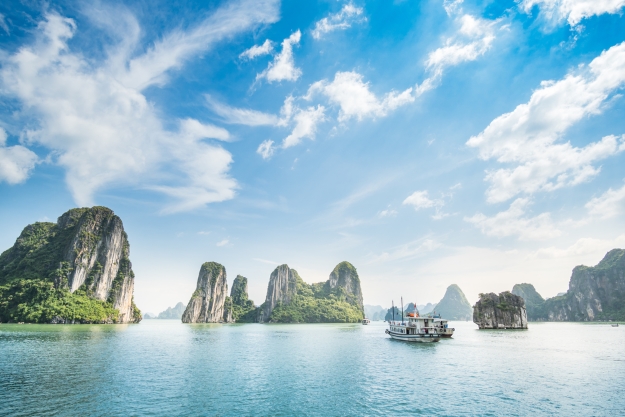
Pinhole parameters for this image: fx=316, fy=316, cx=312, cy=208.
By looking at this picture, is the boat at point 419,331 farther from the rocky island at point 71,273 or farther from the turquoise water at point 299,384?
the rocky island at point 71,273

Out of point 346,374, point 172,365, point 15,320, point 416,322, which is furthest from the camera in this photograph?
point 15,320

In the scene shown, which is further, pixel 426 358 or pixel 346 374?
pixel 426 358

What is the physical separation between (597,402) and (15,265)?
188082 millimetres

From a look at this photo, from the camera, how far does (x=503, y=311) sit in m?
117

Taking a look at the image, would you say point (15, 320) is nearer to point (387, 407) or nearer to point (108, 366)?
point (108, 366)

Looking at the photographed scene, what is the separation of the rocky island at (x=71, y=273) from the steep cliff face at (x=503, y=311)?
151707 mm

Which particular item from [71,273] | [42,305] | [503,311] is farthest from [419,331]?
[71,273]

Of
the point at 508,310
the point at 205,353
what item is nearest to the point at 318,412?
the point at 205,353

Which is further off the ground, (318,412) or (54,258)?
(54,258)

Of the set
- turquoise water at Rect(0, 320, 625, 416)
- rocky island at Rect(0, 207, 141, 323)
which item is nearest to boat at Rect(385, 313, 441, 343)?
turquoise water at Rect(0, 320, 625, 416)

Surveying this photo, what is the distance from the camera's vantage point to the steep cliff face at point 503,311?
4604 inches

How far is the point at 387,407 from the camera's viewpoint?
23.4 metres

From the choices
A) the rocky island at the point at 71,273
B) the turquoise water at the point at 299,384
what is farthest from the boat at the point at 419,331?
the rocky island at the point at 71,273

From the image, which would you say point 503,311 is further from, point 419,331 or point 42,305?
point 42,305
